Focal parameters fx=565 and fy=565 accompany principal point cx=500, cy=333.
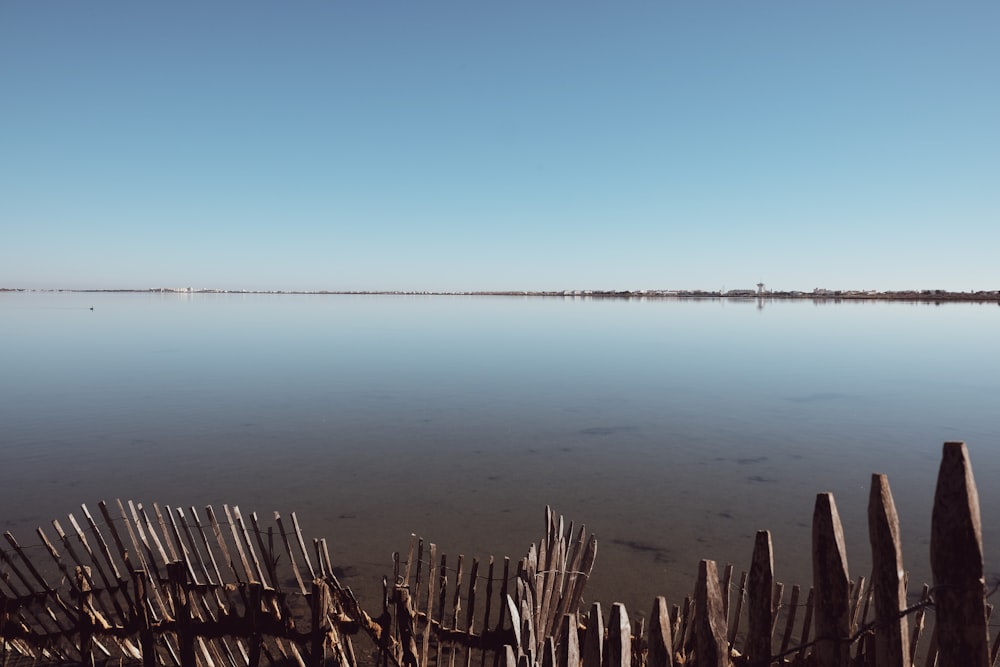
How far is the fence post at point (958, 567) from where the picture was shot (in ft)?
6.82

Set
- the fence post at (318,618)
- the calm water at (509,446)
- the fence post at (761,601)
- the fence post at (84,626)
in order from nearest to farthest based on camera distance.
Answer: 1. the fence post at (761,601)
2. the fence post at (318,618)
3. the fence post at (84,626)
4. the calm water at (509,446)

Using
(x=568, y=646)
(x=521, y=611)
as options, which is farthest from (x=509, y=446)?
(x=568, y=646)

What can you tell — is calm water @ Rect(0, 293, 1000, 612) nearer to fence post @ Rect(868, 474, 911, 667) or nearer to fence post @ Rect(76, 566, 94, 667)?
fence post @ Rect(76, 566, 94, 667)

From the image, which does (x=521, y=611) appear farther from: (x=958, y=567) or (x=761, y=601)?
(x=958, y=567)

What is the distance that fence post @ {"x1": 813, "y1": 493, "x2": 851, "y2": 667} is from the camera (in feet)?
7.54

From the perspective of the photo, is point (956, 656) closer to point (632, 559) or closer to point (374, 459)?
point (632, 559)

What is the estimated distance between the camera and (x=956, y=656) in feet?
7.15

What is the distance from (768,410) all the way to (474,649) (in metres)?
11.8

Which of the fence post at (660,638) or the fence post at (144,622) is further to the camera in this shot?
the fence post at (144,622)

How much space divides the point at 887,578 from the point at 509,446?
8.61m

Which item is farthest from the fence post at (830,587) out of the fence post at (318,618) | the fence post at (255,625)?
the fence post at (255,625)

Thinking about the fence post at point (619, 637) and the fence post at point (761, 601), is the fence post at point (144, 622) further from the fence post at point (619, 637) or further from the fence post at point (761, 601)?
the fence post at point (761, 601)

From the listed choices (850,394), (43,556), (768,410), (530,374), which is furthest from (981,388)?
(43,556)

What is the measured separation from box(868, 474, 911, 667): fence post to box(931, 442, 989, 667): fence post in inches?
4.8
